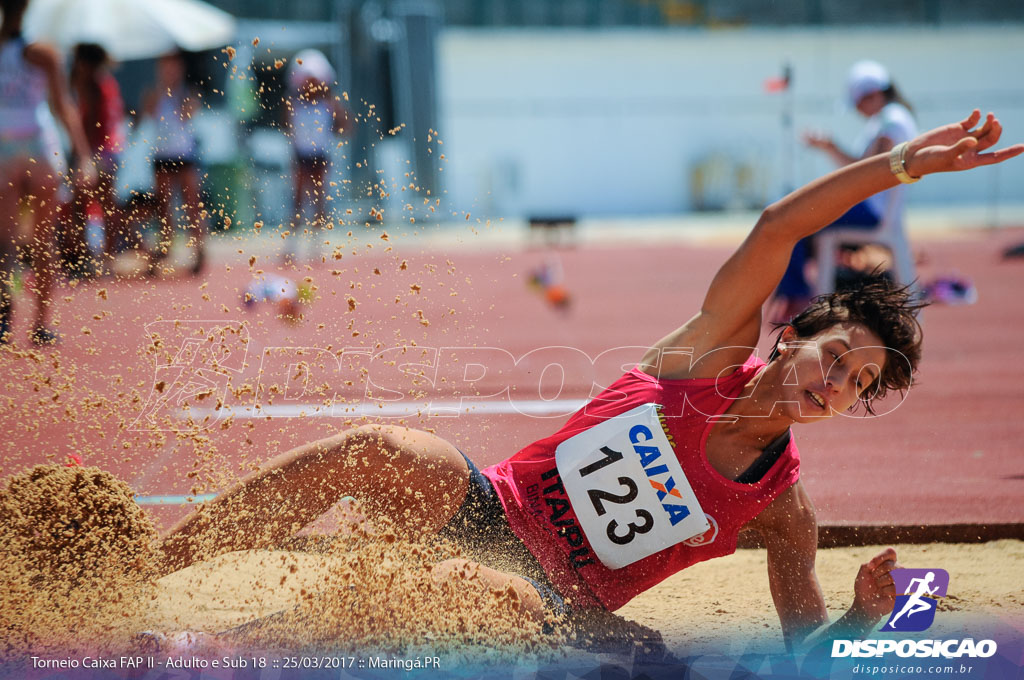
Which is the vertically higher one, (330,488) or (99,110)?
(99,110)

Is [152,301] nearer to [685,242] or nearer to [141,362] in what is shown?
[141,362]

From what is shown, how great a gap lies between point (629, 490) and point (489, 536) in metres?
0.38

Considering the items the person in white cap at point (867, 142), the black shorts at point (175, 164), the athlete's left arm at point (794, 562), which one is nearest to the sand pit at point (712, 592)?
the athlete's left arm at point (794, 562)

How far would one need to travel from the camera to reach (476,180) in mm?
20391

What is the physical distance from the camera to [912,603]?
2.48m

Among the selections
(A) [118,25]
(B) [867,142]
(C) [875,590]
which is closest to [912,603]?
(C) [875,590]

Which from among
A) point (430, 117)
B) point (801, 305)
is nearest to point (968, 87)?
point (430, 117)

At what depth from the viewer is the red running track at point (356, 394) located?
10.7 feet

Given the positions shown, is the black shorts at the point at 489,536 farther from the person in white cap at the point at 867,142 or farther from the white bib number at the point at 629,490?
the person in white cap at the point at 867,142

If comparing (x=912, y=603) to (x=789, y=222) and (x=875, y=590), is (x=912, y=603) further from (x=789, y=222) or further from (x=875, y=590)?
(x=789, y=222)

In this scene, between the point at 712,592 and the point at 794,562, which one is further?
the point at 712,592

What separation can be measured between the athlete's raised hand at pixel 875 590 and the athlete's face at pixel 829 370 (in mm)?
392

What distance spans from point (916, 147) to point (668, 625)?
142 centimetres

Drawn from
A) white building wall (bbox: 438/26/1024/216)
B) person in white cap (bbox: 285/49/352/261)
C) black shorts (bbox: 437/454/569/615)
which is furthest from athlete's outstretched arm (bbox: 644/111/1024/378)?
white building wall (bbox: 438/26/1024/216)
